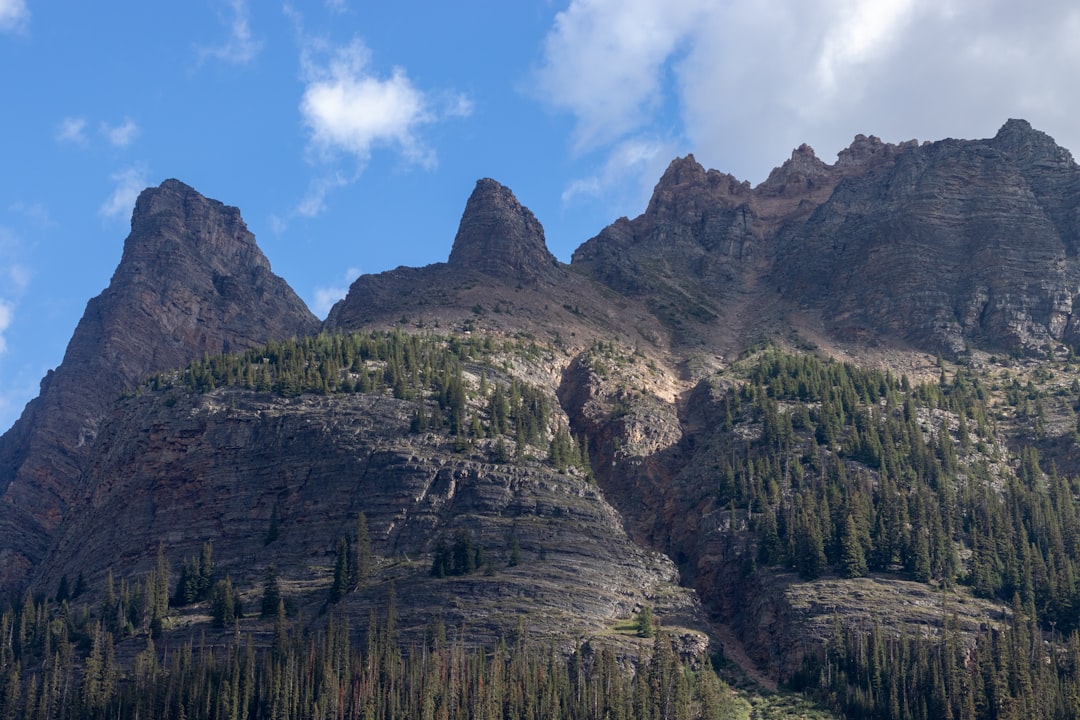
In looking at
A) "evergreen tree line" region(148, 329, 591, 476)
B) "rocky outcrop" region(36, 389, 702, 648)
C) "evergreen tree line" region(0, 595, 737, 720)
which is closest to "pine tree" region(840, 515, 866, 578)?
"rocky outcrop" region(36, 389, 702, 648)

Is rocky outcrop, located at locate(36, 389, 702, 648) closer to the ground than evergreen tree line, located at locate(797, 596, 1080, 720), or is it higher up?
higher up

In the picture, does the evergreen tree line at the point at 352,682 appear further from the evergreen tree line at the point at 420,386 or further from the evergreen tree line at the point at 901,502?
the evergreen tree line at the point at 420,386

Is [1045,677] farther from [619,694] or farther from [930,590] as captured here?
[619,694]

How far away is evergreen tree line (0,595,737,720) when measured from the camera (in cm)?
13550

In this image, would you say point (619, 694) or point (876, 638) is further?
point (876, 638)

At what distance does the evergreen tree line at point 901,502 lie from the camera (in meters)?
162

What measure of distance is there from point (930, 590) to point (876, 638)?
1356 centimetres

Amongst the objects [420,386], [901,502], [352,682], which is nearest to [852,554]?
[901,502]

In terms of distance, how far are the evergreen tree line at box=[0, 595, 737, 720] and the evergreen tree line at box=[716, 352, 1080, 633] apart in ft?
89.6

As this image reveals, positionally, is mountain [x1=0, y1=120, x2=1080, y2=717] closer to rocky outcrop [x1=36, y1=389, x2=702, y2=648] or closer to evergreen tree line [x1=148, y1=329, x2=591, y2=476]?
rocky outcrop [x1=36, y1=389, x2=702, y2=648]

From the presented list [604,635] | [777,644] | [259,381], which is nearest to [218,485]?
[259,381]

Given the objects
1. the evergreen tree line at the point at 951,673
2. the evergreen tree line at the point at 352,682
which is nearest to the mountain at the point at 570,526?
the evergreen tree line at the point at 951,673

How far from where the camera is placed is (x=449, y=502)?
16600cm

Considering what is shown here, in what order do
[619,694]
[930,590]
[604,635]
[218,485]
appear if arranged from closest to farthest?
[619,694] < [604,635] < [930,590] < [218,485]
